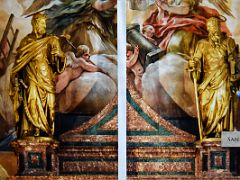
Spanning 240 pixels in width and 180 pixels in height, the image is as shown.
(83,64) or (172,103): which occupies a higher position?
(83,64)

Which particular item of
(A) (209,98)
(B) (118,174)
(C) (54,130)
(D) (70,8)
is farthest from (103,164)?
(D) (70,8)

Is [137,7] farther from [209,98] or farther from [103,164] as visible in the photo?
[103,164]

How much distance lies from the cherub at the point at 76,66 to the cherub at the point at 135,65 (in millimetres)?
127

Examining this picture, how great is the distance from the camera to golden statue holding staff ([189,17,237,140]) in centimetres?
209

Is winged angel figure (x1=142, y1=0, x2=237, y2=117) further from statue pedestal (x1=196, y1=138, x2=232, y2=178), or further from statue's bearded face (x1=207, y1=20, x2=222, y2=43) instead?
statue pedestal (x1=196, y1=138, x2=232, y2=178)

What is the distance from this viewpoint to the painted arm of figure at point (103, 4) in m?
2.09

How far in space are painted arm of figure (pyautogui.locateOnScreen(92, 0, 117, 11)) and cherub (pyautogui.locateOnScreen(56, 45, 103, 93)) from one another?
0.17 m

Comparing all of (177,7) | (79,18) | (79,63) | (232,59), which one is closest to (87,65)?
(79,63)

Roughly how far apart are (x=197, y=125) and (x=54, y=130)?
57 centimetres

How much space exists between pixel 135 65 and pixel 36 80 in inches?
15.8

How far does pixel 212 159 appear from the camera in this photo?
2.08 metres

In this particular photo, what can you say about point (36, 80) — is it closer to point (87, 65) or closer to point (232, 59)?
point (87, 65)

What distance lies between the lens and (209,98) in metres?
2.09

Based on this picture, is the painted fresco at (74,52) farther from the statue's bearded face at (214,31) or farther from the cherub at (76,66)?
the statue's bearded face at (214,31)
